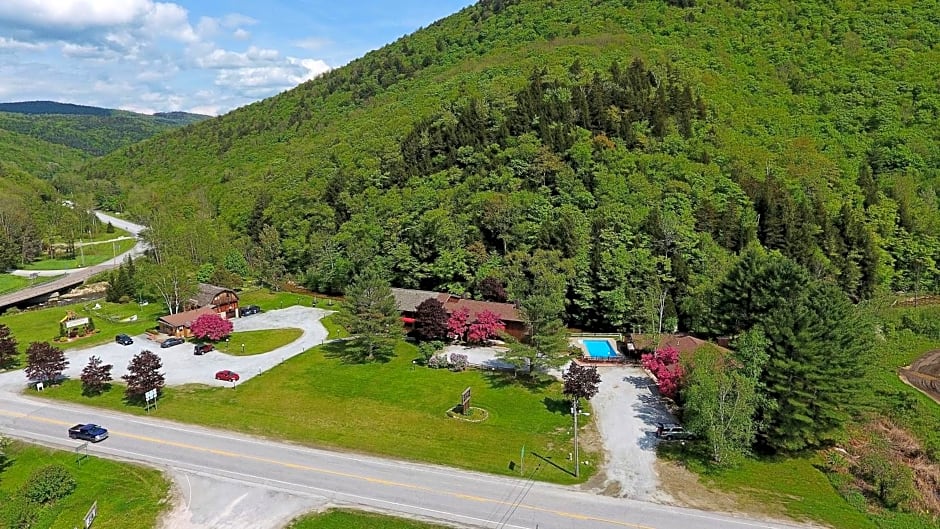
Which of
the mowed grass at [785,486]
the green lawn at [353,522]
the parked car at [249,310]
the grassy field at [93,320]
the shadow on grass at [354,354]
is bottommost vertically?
the mowed grass at [785,486]

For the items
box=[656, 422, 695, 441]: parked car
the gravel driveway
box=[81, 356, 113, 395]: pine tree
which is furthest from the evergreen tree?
box=[656, 422, 695, 441]: parked car

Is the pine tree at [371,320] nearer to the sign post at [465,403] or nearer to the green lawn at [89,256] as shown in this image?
the sign post at [465,403]

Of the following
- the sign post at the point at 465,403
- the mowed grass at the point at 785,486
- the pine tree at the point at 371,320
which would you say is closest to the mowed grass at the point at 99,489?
the sign post at the point at 465,403

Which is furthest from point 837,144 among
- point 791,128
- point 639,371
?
point 639,371

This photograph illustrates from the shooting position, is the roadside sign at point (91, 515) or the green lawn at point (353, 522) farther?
the green lawn at point (353, 522)

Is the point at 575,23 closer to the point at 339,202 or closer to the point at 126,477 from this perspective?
the point at 339,202

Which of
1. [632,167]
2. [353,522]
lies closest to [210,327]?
[353,522]

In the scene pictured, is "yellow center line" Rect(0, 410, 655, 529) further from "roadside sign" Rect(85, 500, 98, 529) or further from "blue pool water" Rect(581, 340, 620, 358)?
"blue pool water" Rect(581, 340, 620, 358)
